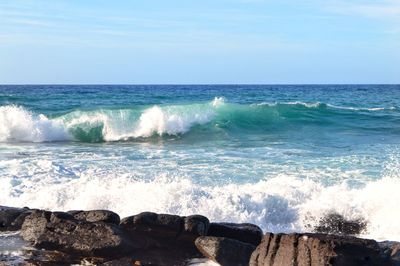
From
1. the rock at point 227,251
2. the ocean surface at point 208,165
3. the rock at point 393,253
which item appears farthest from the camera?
the ocean surface at point 208,165

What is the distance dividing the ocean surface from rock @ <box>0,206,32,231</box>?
1556 millimetres

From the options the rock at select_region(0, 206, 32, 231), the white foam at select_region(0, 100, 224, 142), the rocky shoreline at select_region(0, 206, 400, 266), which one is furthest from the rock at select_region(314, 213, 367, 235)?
the white foam at select_region(0, 100, 224, 142)

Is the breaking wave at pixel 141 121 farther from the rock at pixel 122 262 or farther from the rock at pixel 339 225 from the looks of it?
the rock at pixel 122 262

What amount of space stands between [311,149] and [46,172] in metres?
6.21

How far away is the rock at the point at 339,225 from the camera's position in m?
8.05

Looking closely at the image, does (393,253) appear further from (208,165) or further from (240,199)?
(208,165)

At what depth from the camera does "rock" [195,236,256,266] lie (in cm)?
586

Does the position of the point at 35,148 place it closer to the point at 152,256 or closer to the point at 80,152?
the point at 80,152

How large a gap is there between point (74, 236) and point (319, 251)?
257cm

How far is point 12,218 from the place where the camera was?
7230 mm

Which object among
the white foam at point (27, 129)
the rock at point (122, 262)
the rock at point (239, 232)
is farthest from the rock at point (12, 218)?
the white foam at point (27, 129)

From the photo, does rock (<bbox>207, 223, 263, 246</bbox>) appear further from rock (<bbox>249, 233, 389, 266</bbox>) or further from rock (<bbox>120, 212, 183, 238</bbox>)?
rock (<bbox>249, 233, 389, 266</bbox>)

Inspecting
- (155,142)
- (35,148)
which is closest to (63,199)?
(35,148)

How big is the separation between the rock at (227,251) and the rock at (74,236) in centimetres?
78
